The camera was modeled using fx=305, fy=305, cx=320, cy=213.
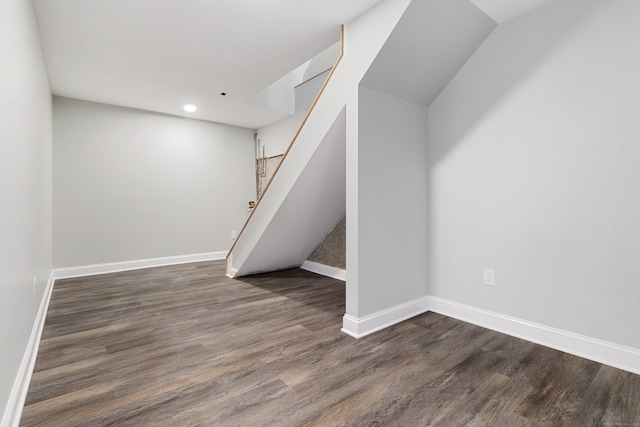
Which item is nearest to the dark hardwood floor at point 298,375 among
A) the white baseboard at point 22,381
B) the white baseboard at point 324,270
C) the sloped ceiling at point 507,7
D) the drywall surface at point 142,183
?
the white baseboard at point 22,381

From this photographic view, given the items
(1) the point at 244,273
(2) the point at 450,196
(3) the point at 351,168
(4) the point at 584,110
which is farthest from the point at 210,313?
(4) the point at 584,110

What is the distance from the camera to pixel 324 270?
153 inches

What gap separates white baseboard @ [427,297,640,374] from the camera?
65.8 inches

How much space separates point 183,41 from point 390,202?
214 cm

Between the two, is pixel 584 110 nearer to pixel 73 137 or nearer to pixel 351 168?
pixel 351 168

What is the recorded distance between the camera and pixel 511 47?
81.7 inches

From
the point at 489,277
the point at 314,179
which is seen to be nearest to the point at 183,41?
the point at 314,179

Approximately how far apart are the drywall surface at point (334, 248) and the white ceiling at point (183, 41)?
6.15ft

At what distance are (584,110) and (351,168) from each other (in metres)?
1.41

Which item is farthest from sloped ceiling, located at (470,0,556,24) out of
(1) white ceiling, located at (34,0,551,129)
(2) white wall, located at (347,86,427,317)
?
(2) white wall, located at (347,86,427,317)

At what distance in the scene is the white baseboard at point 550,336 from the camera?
167 cm

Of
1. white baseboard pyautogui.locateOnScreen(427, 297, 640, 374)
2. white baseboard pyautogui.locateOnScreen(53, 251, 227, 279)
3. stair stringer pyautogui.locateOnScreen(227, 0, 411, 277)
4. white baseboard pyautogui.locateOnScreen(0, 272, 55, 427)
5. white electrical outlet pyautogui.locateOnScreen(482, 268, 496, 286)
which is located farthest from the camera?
white baseboard pyautogui.locateOnScreen(53, 251, 227, 279)

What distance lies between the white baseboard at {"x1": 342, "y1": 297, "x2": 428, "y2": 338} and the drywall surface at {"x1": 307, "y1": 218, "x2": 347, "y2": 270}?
1255mm

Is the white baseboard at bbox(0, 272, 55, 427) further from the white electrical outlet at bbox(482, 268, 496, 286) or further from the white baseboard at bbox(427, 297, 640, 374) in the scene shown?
the white electrical outlet at bbox(482, 268, 496, 286)
